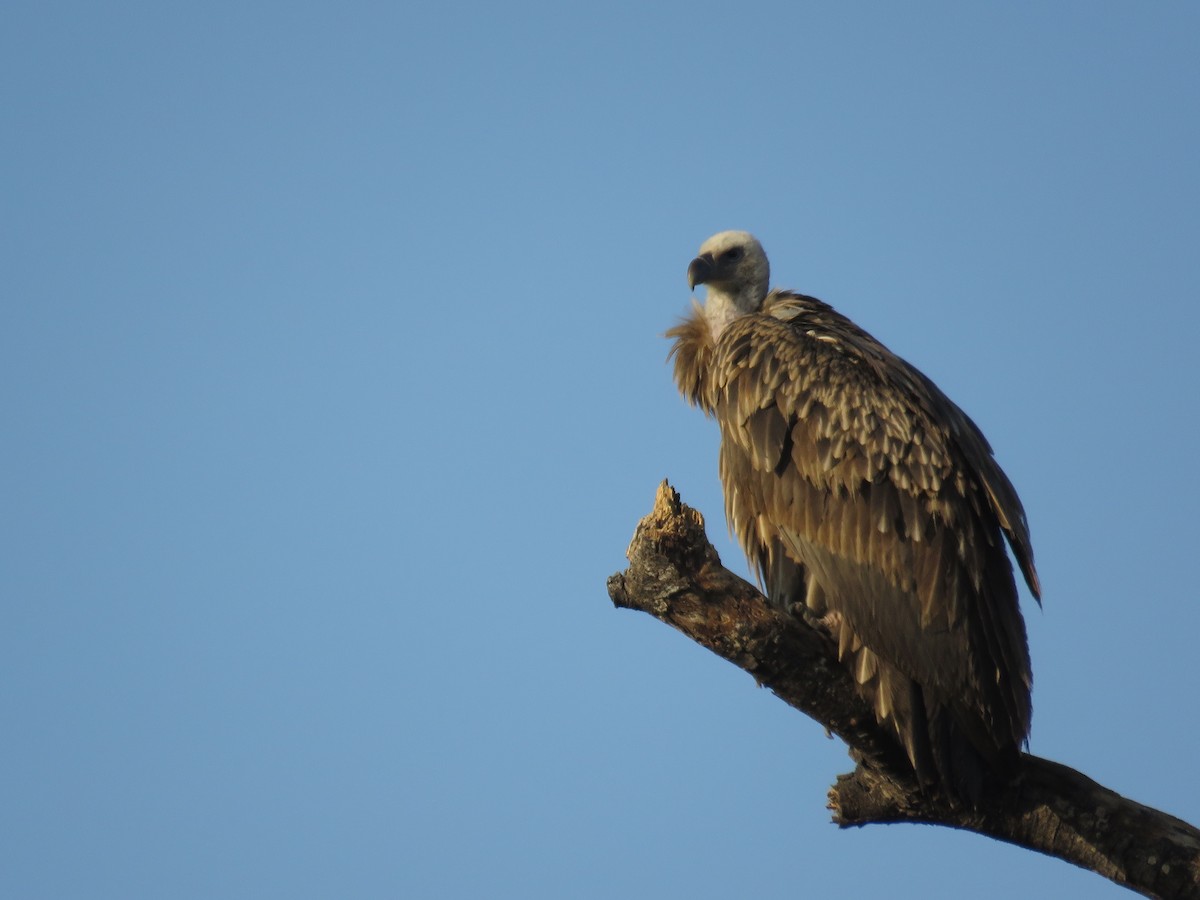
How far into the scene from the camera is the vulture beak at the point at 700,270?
903cm

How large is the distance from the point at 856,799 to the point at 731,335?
110 inches

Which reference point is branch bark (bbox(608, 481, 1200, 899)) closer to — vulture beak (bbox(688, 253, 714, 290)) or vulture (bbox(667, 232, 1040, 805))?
vulture (bbox(667, 232, 1040, 805))

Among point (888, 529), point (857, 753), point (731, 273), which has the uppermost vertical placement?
point (731, 273)

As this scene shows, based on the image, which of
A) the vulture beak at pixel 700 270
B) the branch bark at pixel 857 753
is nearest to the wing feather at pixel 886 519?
the branch bark at pixel 857 753

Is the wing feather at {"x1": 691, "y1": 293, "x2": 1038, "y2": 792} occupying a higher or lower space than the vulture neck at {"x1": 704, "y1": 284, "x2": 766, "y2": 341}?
Answer: lower

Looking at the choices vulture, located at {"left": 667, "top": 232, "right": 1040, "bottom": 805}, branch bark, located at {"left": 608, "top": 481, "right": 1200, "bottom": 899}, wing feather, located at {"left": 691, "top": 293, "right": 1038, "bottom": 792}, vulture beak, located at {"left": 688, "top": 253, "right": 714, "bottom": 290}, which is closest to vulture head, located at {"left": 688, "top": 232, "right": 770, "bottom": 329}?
vulture beak, located at {"left": 688, "top": 253, "right": 714, "bottom": 290}

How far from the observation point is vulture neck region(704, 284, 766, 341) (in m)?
9.18

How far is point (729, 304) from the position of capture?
364 inches

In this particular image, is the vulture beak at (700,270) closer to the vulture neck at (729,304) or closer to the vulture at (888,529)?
the vulture neck at (729,304)

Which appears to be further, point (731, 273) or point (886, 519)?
point (731, 273)

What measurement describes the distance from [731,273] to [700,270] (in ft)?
0.86

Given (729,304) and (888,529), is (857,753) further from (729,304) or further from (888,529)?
(729,304)

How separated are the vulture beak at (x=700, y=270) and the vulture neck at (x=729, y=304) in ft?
0.75

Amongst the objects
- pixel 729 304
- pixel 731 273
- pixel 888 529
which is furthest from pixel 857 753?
pixel 731 273
